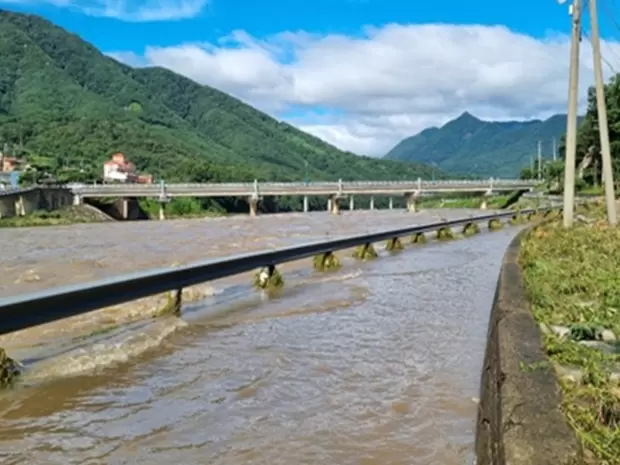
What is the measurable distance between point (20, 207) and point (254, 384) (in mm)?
71374

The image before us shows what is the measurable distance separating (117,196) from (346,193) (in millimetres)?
36430

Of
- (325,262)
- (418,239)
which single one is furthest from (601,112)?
(325,262)

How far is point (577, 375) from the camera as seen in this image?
407 cm

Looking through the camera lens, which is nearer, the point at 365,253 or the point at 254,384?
the point at 254,384

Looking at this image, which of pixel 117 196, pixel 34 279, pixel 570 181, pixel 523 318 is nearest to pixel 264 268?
pixel 34 279

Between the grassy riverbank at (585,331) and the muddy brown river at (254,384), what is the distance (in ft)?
2.55

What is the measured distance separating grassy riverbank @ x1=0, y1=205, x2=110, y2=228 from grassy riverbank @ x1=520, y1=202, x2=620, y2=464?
60.6 metres

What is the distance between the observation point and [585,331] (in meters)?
Answer: 5.14

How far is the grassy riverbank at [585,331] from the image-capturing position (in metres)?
3.10

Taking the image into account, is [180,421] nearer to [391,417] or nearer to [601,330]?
[391,417]

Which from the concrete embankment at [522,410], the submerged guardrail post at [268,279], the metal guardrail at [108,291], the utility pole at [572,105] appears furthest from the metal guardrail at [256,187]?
the concrete embankment at [522,410]

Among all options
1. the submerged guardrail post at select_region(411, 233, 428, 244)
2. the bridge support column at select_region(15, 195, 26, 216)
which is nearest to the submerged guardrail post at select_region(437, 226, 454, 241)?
the submerged guardrail post at select_region(411, 233, 428, 244)

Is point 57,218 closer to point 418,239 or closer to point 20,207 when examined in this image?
point 20,207

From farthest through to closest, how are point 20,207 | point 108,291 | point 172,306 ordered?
point 20,207 < point 172,306 < point 108,291
